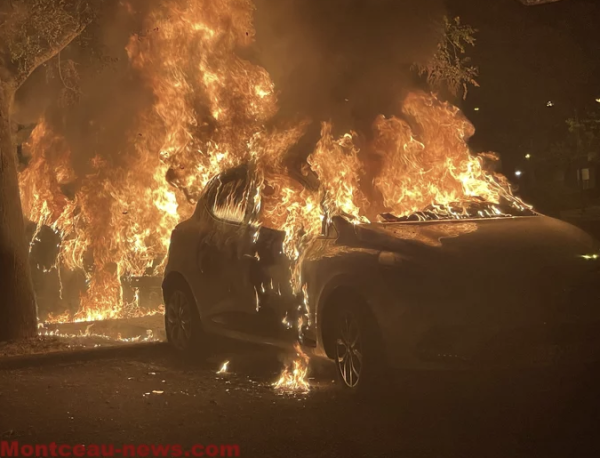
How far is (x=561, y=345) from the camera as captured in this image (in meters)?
6.68

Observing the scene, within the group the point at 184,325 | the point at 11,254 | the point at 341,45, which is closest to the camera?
the point at 184,325

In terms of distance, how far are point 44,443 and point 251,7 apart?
738 cm

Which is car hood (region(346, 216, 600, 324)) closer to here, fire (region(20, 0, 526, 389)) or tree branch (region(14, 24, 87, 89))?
fire (region(20, 0, 526, 389))

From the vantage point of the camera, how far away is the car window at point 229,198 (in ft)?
29.1

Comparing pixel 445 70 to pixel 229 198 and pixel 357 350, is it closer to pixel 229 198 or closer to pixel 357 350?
pixel 229 198

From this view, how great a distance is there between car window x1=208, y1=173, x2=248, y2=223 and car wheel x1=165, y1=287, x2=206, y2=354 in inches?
45.4

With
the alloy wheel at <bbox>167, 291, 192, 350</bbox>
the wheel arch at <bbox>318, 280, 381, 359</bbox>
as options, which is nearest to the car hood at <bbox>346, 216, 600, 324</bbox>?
the wheel arch at <bbox>318, 280, 381, 359</bbox>

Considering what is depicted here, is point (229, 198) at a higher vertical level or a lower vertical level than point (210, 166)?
lower

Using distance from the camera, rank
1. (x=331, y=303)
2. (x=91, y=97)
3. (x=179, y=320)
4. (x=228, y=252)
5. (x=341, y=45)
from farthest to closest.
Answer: (x=91, y=97) < (x=341, y=45) < (x=179, y=320) < (x=228, y=252) < (x=331, y=303)

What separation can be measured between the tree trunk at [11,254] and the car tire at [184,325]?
2157 mm

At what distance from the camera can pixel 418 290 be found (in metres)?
6.67

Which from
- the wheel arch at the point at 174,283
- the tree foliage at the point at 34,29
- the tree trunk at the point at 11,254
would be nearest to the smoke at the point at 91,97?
the tree foliage at the point at 34,29

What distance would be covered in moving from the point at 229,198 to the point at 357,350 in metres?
2.70

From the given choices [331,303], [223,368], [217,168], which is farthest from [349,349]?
[217,168]
